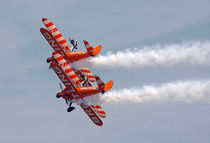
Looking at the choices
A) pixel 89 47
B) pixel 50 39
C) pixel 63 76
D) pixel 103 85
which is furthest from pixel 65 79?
pixel 50 39

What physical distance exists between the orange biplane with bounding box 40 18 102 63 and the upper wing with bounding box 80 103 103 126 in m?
5.60

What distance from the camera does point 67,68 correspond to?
63844 mm

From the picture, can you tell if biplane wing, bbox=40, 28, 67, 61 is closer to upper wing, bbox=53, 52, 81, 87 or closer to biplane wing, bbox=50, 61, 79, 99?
upper wing, bbox=53, 52, 81, 87

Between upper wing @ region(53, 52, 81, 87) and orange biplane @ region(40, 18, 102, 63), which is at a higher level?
orange biplane @ region(40, 18, 102, 63)

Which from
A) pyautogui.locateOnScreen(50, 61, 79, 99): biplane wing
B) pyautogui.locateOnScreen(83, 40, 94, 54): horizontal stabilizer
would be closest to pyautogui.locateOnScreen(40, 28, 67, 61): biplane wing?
pyautogui.locateOnScreen(83, 40, 94, 54): horizontal stabilizer

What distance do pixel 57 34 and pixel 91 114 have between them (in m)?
10.5

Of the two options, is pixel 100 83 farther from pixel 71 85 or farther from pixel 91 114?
pixel 91 114

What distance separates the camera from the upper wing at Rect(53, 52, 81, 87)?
63.5 meters

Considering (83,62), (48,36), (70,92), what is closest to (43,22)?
(48,36)

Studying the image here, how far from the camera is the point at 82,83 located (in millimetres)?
65625

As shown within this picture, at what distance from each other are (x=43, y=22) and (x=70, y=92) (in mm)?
11693

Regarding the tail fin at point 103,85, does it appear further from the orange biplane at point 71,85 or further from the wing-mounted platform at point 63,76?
the wing-mounted platform at point 63,76

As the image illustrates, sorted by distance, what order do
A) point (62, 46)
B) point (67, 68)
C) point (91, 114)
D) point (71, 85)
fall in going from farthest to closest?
point (62, 46)
point (91, 114)
point (67, 68)
point (71, 85)

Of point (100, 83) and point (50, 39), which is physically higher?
point (50, 39)
